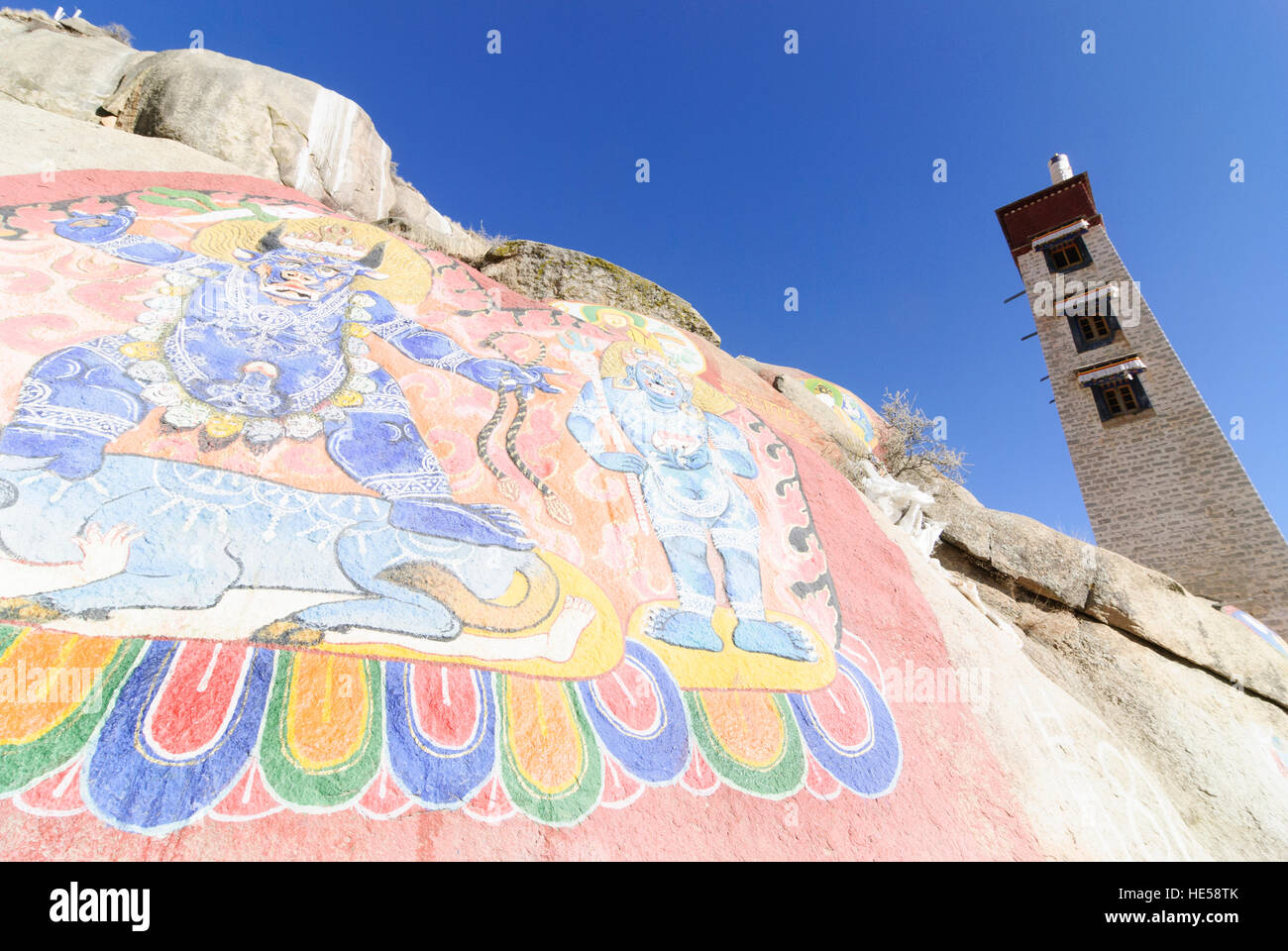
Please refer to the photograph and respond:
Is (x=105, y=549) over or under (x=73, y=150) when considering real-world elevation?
under

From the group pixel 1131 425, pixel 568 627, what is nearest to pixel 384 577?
pixel 568 627

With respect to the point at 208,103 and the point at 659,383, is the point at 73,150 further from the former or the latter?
the point at 659,383

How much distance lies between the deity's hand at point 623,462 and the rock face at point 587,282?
15.2 ft

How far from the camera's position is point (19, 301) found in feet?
11.4

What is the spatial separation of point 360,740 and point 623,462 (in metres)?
2.77

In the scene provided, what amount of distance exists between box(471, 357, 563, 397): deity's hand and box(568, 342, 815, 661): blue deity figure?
0.36 metres

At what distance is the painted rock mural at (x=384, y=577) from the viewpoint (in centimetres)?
216

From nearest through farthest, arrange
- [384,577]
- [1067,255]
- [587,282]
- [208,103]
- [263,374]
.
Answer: [384,577] < [263,374] < [208,103] < [587,282] < [1067,255]

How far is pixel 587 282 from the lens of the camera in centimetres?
918

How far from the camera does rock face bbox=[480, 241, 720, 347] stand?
29.7 feet

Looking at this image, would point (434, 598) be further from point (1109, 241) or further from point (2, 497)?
point (1109, 241)

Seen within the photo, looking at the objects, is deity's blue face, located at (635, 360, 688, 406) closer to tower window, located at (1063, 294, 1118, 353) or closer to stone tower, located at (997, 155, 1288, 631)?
stone tower, located at (997, 155, 1288, 631)

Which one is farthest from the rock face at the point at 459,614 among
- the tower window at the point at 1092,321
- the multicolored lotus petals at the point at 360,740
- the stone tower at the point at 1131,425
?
the tower window at the point at 1092,321
